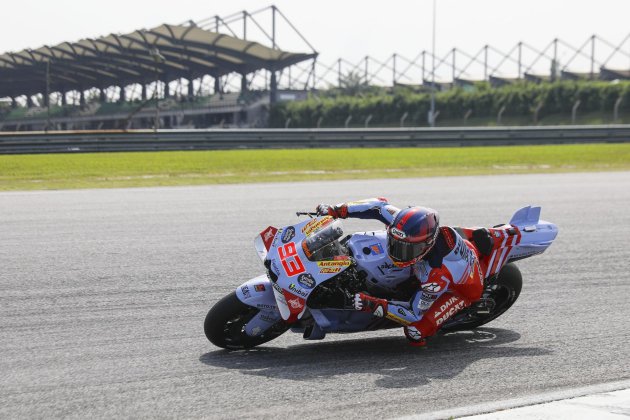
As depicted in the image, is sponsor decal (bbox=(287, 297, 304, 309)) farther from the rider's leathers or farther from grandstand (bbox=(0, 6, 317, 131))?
grandstand (bbox=(0, 6, 317, 131))

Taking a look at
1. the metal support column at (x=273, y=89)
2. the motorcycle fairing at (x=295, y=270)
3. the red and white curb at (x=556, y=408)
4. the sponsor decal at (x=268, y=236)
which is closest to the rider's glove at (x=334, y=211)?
the motorcycle fairing at (x=295, y=270)

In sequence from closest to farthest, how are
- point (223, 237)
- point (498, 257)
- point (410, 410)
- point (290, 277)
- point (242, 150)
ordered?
point (410, 410) < point (290, 277) < point (498, 257) < point (223, 237) < point (242, 150)

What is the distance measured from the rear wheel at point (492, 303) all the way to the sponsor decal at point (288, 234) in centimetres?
158

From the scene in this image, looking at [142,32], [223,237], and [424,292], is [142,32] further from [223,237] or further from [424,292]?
[424,292]

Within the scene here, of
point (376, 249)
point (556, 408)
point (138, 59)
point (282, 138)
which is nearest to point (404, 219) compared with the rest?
point (376, 249)

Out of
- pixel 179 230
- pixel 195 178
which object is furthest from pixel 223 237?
pixel 195 178

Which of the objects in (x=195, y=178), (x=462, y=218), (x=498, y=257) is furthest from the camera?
(x=195, y=178)

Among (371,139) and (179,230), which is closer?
(179,230)

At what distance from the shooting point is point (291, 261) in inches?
222

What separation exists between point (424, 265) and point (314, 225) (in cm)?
93

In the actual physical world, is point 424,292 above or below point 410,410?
above

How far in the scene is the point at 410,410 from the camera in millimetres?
4730

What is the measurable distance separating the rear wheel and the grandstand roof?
66.8 m

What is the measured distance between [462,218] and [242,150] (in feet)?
58.9
